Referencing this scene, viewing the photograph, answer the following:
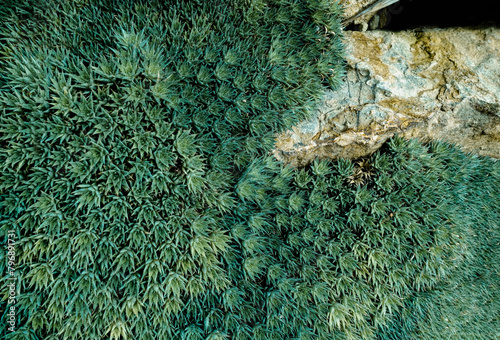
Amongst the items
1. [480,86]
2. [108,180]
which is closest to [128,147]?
[108,180]

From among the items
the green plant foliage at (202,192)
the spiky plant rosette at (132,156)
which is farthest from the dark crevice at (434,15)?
the spiky plant rosette at (132,156)

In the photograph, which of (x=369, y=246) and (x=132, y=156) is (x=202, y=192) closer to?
(x=132, y=156)

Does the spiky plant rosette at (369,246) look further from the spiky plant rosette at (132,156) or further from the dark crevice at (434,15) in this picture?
the dark crevice at (434,15)

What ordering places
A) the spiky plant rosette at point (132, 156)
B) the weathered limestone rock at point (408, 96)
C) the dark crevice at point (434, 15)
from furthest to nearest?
1. the dark crevice at point (434, 15)
2. the weathered limestone rock at point (408, 96)
3. the spiky plant rosette at point (132, 156)

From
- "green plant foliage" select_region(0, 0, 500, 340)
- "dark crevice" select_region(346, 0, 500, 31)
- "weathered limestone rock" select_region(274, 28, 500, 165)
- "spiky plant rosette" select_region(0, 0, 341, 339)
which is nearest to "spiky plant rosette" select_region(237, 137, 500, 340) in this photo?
"green plant foliage" select_region(0, 0, 500, 340)

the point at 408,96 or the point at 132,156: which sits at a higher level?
the point at 408,96

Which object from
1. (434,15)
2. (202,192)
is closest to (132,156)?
(202,192)
